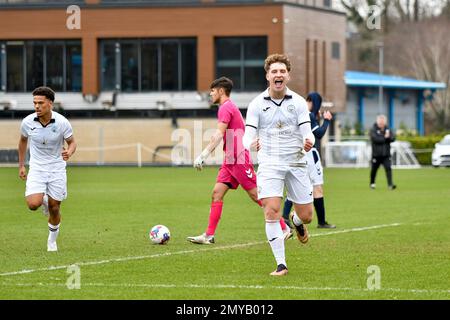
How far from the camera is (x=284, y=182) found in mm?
13391

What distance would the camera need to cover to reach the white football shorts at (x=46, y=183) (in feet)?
50.6

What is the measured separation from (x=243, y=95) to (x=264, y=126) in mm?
44540

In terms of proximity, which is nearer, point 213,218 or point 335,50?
point 213,218

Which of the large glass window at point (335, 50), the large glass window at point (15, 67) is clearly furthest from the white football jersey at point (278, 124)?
the large glass window at point (335, 50)

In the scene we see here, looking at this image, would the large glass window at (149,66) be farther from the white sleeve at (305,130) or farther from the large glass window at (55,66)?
the white sleeve at (305,130)

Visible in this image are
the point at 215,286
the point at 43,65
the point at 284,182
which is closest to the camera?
the point at 215,286

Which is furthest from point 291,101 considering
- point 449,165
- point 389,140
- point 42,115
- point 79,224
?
point 449,165

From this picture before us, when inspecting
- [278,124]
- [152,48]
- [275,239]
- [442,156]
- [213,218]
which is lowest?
[442,156]

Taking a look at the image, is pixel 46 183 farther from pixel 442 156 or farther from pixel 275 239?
pixel 442 156

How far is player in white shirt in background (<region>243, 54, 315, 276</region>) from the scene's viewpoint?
1291cm

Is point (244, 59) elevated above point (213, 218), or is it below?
above

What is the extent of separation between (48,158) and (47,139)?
28 centimetres

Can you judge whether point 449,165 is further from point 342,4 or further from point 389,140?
point 342,4

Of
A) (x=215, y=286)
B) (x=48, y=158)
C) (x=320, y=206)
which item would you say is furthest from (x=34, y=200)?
(x=320, y=206)
